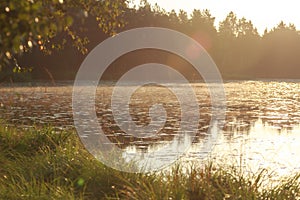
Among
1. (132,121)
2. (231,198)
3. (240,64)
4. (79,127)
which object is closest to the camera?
(231,198)

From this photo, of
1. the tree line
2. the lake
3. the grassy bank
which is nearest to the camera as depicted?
the grassy bank

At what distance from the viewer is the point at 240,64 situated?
99.4 meters

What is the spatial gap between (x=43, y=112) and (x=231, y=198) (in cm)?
1481

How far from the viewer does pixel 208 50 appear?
88125 mm

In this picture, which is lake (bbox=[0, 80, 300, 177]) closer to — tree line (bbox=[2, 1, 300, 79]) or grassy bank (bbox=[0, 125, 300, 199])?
grassy bank (bbox=[0, 125, 300, 199])

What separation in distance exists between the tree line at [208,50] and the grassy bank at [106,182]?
160 ft

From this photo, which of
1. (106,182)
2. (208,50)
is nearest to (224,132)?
(106,182)

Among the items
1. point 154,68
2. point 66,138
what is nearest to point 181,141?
point 66,138

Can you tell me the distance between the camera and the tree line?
201 feet

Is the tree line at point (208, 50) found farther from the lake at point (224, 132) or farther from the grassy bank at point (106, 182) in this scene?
the grassy bank at point (106, 182)

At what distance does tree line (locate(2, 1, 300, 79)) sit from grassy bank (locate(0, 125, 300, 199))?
48749 mm

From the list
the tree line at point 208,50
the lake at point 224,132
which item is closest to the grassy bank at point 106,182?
the lake at point 224,132

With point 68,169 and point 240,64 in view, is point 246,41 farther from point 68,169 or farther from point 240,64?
point 68,169

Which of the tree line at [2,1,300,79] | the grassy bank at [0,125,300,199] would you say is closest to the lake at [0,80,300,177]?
the grassy bank at [0,125,300,199]
